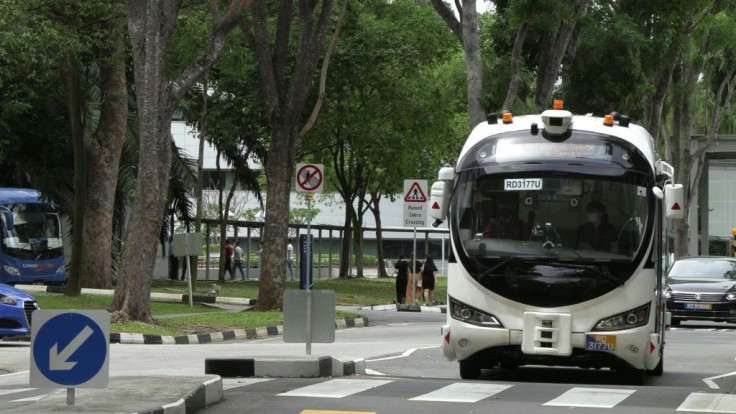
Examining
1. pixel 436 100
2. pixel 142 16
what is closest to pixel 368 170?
pixel 436 100

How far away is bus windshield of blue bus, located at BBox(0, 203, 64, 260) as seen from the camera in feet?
146

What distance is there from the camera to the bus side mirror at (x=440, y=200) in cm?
1483

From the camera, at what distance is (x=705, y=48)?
42906mm

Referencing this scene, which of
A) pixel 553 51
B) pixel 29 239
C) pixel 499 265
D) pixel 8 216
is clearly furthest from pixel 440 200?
pixel 29 239

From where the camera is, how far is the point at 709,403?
38.9 ft

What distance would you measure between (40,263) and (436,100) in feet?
50.8

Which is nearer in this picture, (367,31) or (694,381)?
(694,381)

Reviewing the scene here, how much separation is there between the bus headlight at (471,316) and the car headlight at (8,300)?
9.38 m

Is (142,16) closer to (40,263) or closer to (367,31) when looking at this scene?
(367,31)

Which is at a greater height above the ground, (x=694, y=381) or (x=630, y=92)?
(x=630, y=92)

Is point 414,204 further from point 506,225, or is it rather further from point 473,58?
point 506,225

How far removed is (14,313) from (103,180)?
14970 millimetres

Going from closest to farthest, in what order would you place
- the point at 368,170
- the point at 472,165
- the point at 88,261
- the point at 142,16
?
the point at 472,165 < the point at 142,16 < the point at 88,261 < the point at 368,170

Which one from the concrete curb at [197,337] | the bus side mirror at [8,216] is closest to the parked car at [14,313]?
the concrete curb at [197,337]
